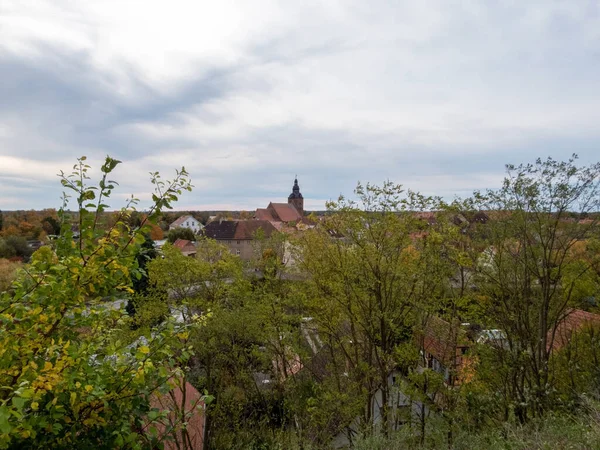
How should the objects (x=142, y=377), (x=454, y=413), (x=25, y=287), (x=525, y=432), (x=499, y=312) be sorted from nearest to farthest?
(x=142, y=377)
(x=25, y=287)
(x=525, y=432)
(x=454, y=413)
(x=499, y=312)

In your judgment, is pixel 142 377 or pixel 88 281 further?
pixel 88 281

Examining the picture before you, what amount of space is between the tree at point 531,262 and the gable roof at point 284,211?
5729 centimetres

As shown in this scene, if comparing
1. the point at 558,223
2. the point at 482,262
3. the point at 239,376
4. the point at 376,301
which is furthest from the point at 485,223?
the point at 239,376

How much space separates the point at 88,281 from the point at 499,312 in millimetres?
9942

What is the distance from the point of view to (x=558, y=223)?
8.84 m

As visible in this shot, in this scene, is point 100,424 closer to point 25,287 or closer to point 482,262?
point 25,287

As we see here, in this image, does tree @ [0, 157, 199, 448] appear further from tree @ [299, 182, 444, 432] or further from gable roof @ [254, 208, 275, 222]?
gable roof @ [254, 208, 275, 222]

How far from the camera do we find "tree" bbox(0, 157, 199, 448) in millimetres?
2256

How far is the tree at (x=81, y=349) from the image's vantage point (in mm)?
2256

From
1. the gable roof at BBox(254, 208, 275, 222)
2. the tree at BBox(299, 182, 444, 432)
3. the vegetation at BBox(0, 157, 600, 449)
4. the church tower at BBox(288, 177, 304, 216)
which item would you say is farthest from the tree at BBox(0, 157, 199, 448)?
the church tower at BBox(288, 177, 304, 216)

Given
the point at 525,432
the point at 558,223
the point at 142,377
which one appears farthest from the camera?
the point at 558,223

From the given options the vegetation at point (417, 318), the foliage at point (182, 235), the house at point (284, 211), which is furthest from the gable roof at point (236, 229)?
the vegetation at point (417, 318)

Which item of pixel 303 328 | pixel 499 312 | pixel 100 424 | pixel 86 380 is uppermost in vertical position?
pixel 86 380

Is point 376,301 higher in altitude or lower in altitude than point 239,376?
higher
